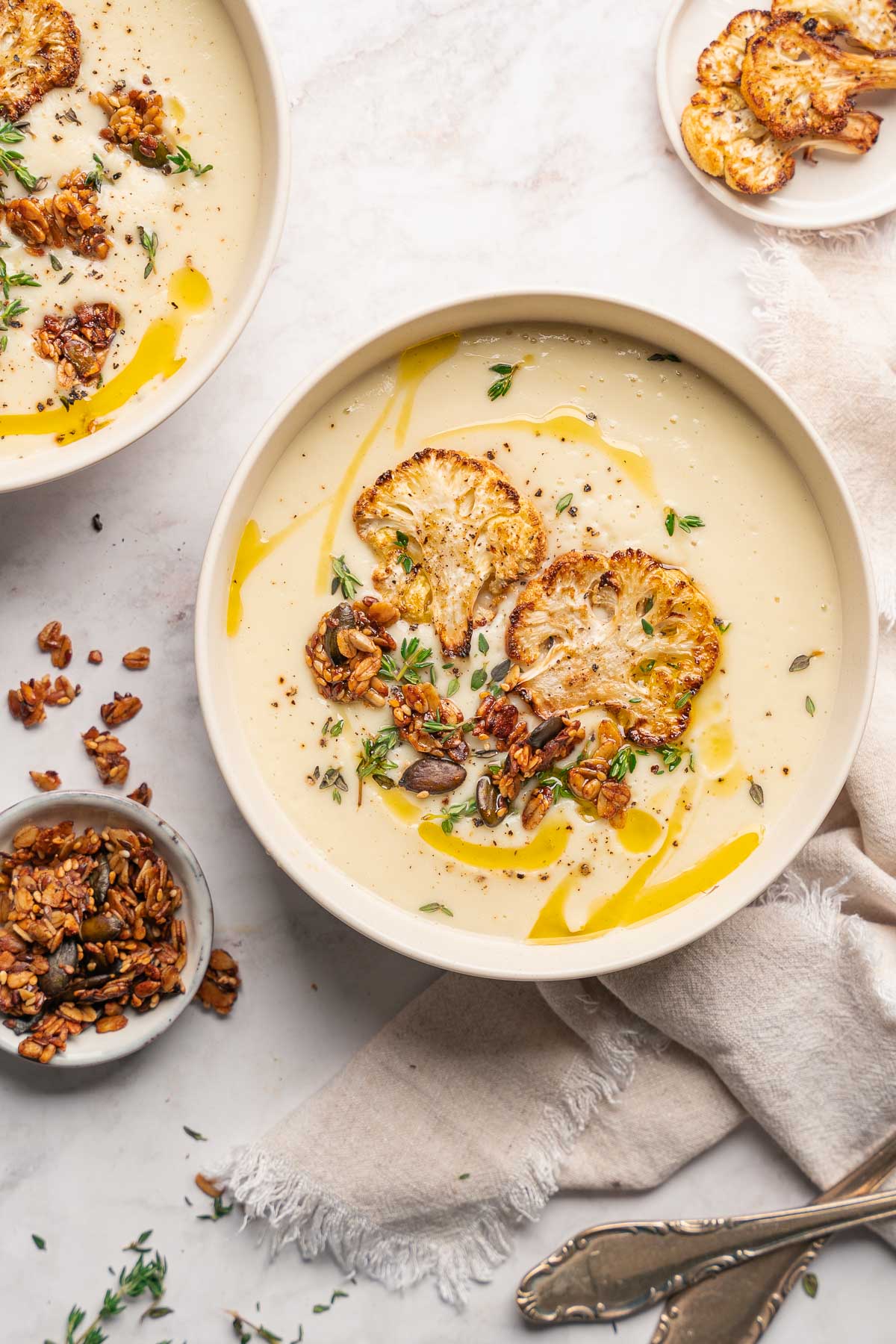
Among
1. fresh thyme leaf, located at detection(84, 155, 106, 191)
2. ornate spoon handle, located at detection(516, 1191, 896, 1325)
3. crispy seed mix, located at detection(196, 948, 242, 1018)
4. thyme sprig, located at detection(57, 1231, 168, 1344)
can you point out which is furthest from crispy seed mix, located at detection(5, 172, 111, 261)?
ornate spoon handle, located at detection(516, 1191, 896, 1325)

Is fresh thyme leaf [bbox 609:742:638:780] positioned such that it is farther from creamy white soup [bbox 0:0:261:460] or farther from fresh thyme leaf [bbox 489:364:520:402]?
creamy white soup [bbox 0:0:261:460]

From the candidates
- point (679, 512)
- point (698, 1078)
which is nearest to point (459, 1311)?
point (698, 1078)

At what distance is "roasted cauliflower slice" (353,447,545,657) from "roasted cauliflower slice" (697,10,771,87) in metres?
1.23

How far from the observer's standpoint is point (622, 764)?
7.36 ft

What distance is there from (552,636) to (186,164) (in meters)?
1.27

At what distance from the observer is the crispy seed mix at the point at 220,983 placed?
260cm

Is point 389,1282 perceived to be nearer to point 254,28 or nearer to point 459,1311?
point 459,1311

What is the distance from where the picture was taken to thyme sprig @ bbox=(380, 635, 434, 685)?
2229 millimetres

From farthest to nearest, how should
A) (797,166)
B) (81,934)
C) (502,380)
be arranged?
(797,166), (81,934), (502,380)

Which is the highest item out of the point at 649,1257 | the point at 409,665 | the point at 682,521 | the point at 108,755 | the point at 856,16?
the point at 856,16

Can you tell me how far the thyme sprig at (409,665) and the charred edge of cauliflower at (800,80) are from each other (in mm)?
1579

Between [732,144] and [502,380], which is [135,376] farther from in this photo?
[732,144]

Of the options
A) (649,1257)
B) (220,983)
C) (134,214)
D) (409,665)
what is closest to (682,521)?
(409,665)

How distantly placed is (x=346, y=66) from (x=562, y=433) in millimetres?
1166
